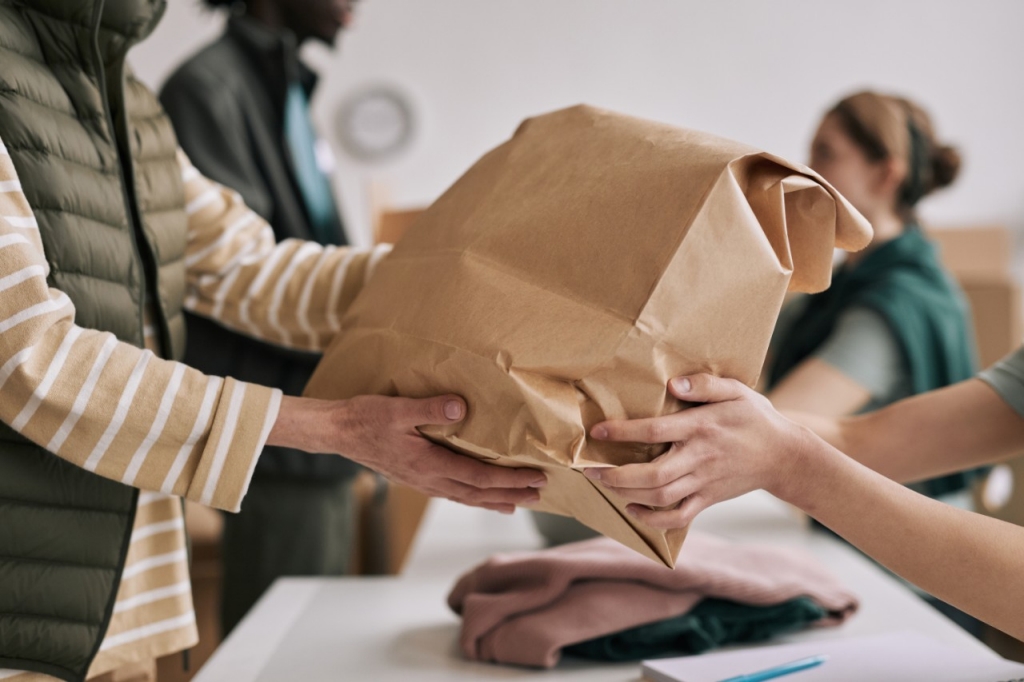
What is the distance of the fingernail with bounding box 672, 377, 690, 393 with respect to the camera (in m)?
0.62

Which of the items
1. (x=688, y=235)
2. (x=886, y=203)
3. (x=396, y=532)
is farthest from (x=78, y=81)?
(x=396, y=532)

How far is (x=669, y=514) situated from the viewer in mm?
651

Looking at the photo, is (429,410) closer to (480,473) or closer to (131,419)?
(480,473)

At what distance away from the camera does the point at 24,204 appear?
66cm

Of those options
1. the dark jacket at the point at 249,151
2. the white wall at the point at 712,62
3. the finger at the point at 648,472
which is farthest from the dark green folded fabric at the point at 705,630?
the white wall at the point at 712,62

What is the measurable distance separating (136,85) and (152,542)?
40cm

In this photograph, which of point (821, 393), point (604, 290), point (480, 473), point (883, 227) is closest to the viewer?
point (604, 290)

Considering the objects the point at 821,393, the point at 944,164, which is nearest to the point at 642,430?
the point at 821,393

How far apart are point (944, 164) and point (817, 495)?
132 centimetres

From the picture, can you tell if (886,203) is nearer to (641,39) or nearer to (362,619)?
(362,619)

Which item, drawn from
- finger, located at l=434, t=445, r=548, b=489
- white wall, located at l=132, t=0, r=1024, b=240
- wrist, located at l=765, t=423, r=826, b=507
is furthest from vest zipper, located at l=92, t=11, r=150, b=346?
white wall, located at l=132, t=0, r=1024, b=240

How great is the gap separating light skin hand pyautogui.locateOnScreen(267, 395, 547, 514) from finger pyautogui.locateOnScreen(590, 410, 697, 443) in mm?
104

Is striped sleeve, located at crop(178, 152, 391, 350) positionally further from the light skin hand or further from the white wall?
the white wall

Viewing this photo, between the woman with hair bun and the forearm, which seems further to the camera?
the woman with hair bun
